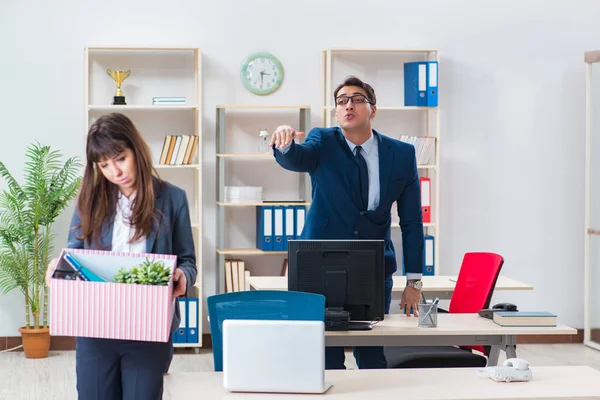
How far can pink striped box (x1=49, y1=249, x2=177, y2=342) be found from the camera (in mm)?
2359

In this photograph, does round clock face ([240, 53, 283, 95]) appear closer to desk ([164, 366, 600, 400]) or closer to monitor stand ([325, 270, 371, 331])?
monitor stand ([325, 270, 371, 331])

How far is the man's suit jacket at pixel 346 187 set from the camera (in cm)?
384

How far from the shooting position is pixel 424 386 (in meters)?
2.71

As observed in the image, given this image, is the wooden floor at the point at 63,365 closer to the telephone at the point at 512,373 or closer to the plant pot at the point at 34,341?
the plant pot at the point at 34,341

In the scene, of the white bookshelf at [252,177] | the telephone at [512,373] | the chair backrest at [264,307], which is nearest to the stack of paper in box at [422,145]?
the white bookshelf at [252,177]

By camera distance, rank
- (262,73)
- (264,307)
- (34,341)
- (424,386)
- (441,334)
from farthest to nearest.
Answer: (262,73)
(34,341)
(441,334)
(264,307)
(424,386)

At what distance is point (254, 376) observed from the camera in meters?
2.54

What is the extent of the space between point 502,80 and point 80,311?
5295 millimetres

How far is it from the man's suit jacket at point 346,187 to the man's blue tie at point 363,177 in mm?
19

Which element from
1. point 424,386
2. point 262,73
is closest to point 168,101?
point 262,73

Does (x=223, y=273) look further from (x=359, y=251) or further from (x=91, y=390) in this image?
(x=91, y=390)

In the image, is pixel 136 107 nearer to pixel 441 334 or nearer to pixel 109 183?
pixel 441 334

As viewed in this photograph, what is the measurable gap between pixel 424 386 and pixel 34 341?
4.31 metres

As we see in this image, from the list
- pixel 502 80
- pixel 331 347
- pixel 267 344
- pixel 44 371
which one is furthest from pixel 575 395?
pixel 502 80
